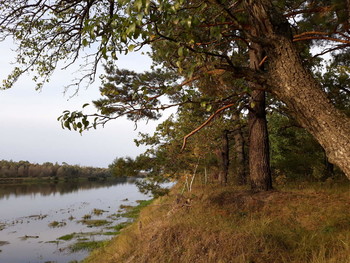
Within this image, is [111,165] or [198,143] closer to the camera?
[111,165]

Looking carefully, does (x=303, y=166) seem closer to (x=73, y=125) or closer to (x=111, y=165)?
(x=111, y=165)

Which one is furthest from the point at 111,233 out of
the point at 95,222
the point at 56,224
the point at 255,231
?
the point at 255,231

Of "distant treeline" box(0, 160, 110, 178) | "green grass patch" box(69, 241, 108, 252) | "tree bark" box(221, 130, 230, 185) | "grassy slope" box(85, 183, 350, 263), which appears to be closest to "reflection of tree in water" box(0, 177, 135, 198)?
"distant treeline" box(0, 160, 110, 178)

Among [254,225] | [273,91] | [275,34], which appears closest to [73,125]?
[273,91]

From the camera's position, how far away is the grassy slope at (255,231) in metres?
4.59

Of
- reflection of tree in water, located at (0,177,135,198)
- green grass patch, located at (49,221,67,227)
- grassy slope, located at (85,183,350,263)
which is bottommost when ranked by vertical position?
reflection of tree in water, located at (0,177,135,198)

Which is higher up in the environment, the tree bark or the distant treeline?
the tree bark

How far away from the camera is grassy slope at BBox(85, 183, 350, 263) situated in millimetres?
4594

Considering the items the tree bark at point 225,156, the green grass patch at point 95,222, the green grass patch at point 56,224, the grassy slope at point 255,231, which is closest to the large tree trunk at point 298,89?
the grassy slope at point 255,231

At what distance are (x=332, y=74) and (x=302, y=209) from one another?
754cm

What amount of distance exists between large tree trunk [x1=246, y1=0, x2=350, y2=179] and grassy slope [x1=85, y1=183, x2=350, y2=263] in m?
2.08

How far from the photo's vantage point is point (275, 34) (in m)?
3.32

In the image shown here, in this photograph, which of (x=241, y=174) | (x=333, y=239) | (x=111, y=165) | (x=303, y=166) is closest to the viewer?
(x=333, y=239)

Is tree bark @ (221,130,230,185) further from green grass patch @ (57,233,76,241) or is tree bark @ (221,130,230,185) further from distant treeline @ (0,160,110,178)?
distant treeline @ (0,160,110,178)
